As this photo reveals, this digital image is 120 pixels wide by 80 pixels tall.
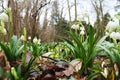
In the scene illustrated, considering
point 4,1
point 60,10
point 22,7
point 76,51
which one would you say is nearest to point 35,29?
point 22,7

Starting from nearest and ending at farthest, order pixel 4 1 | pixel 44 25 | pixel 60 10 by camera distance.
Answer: pixel 4 1 < pixel 44 25 < pixel 60 10

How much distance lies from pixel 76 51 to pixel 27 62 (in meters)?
0.47

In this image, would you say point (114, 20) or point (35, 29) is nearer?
point (114, 20)

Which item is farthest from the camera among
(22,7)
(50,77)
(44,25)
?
(44,25)

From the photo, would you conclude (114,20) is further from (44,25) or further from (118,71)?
(44,25)

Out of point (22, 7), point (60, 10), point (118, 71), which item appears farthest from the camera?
point (60, 10)

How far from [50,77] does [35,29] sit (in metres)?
9.94

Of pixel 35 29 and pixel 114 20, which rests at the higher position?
pixel 114 20

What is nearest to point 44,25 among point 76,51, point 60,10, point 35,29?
point 35,29

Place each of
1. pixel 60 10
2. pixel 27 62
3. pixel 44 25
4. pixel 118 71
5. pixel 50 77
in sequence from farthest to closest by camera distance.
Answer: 1. pixel 60 10
2. pixel 44 25
3. pixel 27 62
4. pixel 118 71
5. pixel 50 77

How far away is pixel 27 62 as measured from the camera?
1.97 metres

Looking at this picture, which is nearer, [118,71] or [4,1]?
[118,71]

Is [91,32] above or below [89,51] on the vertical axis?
above

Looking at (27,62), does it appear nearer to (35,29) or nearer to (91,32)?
(91,32)
